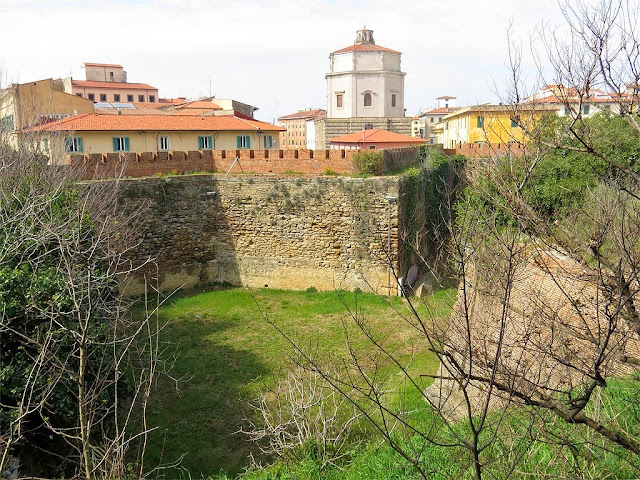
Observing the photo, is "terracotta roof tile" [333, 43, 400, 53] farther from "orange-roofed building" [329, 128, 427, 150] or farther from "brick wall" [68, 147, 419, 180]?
"brick wall" [68, 147, 419, 180]

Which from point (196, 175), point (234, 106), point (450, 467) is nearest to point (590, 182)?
point (450, 467)

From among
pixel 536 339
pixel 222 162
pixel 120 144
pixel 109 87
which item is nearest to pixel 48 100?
pixel 120 144

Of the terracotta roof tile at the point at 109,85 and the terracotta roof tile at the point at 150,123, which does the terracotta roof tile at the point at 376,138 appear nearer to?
the terracotta roof tile at the point at 150,123

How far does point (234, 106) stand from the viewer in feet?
112

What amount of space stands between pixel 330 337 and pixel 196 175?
671 centimetres

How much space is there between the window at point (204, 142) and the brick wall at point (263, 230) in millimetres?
6640

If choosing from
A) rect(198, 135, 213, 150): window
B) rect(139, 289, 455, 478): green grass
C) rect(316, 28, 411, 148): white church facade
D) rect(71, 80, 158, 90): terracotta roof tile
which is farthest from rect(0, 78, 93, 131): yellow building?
rect(71, 80, 158, 90): terracotta roof tile

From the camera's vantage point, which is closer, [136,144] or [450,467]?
[450,467]

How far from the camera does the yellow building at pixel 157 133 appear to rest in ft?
64.8

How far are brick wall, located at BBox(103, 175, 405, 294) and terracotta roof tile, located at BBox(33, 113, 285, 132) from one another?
564 centimetres

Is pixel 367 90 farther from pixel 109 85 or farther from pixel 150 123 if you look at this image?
pixel 109 85

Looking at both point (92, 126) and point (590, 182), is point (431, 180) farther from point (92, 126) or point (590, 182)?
point (92, 126)

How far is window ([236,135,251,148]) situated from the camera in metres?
23.8

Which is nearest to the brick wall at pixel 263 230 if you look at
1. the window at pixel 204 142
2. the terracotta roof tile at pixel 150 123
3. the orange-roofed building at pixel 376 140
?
the terracotta roof tile at pixel 150 123
